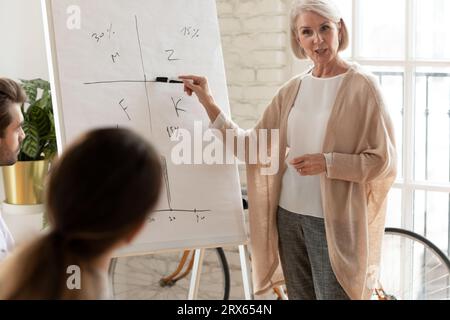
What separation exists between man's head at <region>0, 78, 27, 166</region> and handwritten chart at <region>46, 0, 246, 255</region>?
150mm

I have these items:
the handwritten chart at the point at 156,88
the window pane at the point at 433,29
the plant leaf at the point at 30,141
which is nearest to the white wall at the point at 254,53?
the window pane at the point at 433,29

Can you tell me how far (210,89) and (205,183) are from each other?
13.4 inches

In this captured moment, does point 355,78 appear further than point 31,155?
No

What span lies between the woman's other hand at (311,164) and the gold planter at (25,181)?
134 cm

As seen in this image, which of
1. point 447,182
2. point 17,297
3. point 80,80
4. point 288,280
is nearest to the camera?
point 17,297

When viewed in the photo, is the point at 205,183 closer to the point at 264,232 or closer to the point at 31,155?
the point at 264,232

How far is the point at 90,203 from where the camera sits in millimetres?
1105

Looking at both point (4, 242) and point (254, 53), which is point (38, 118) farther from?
point (4, 242)

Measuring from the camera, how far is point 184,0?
263 cm

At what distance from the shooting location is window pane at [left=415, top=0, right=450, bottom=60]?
3.05 metres

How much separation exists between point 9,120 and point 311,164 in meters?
0.95

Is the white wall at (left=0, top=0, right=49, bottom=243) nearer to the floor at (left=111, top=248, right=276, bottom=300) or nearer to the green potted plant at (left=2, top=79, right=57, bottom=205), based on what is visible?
the green potted plant at (left=2, top=79, right=57, bottom=205)

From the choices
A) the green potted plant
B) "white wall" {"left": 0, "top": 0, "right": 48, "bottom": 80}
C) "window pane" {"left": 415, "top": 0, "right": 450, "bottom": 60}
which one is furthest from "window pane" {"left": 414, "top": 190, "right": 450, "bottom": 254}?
"white wall" {"left": 0, "top": 0, "right": 48, "bottom": 80}

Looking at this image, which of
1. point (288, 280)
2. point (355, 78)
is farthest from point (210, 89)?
point (288, 280)
